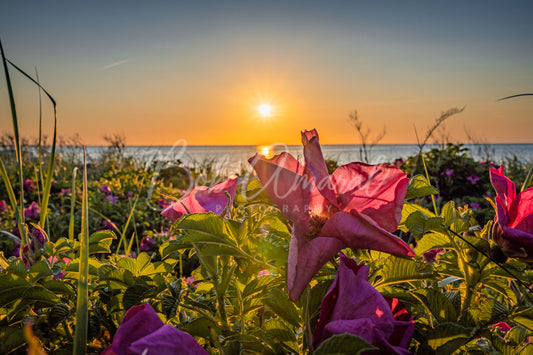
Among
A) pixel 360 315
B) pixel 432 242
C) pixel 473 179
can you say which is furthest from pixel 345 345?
pixel 473 179

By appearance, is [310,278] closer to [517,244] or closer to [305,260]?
[305,260]

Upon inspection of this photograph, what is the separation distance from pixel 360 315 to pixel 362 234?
76 millimetres

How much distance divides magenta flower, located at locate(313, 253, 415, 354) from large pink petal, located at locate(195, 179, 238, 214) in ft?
0.74

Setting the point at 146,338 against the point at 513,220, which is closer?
the point at 146,338

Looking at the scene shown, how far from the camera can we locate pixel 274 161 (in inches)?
18.8

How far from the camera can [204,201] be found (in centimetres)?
63

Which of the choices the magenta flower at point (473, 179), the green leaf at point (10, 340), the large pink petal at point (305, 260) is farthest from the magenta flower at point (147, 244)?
the magenta flower at point (473, 179)

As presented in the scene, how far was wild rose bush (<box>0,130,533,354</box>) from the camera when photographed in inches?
15.9

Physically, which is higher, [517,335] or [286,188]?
[286,188]

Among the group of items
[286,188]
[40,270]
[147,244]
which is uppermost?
[286,188]

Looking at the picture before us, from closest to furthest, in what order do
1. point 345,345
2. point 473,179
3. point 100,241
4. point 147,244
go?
point 345,345 → point 100,241 → point 147,244 → point 473,179

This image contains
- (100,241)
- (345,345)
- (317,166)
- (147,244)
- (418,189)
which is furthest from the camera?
(147,244)

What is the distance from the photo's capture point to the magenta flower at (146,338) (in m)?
0.37

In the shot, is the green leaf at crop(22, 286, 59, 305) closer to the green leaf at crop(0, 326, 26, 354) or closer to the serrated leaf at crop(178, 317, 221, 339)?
the green leaf at crop(0, 326, 26, 354)
